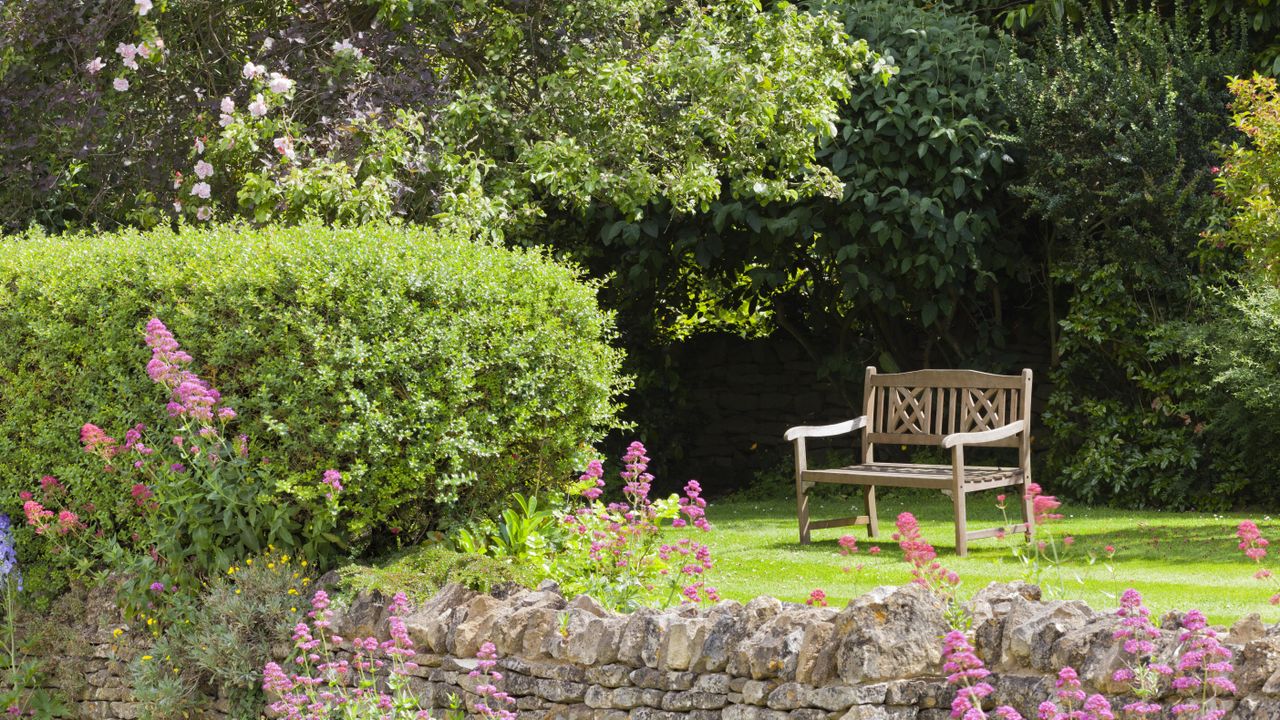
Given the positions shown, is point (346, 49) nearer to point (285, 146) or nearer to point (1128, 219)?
point (285, 146)

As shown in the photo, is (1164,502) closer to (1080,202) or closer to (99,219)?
(1080,202)

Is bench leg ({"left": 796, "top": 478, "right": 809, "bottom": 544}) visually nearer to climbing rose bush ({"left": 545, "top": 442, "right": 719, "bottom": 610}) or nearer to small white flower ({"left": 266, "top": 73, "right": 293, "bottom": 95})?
climbing rose bush ({"left": 545, "top": 442, "right": 719, "bottom": 610})

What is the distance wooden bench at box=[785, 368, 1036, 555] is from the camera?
658 centimetres

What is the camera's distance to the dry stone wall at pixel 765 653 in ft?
10.6

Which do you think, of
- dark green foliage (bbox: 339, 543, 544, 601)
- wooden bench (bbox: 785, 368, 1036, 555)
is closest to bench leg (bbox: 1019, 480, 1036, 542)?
wooden bench (bbox: 785, 368, 1036, 555)

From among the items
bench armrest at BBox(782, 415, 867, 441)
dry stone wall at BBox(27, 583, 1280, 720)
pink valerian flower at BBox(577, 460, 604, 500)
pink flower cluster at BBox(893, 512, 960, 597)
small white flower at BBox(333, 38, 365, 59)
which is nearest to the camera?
dry stone wall at BBox(27, 583, 1280, 720)

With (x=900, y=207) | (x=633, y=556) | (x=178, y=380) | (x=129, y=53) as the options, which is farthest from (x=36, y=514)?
(x=900, y=207)

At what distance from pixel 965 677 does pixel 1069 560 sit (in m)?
3.51

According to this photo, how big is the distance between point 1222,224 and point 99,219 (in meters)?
7.37

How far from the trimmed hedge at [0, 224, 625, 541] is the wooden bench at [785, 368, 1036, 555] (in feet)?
6.59

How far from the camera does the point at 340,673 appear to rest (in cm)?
419

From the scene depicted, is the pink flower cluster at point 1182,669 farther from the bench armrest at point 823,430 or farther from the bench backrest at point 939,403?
the bench armrest at point 823,430

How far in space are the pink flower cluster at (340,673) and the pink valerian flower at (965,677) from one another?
5.25ft

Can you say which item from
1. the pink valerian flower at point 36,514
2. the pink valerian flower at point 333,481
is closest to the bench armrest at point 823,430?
the pink valerian flower at point 333,481
